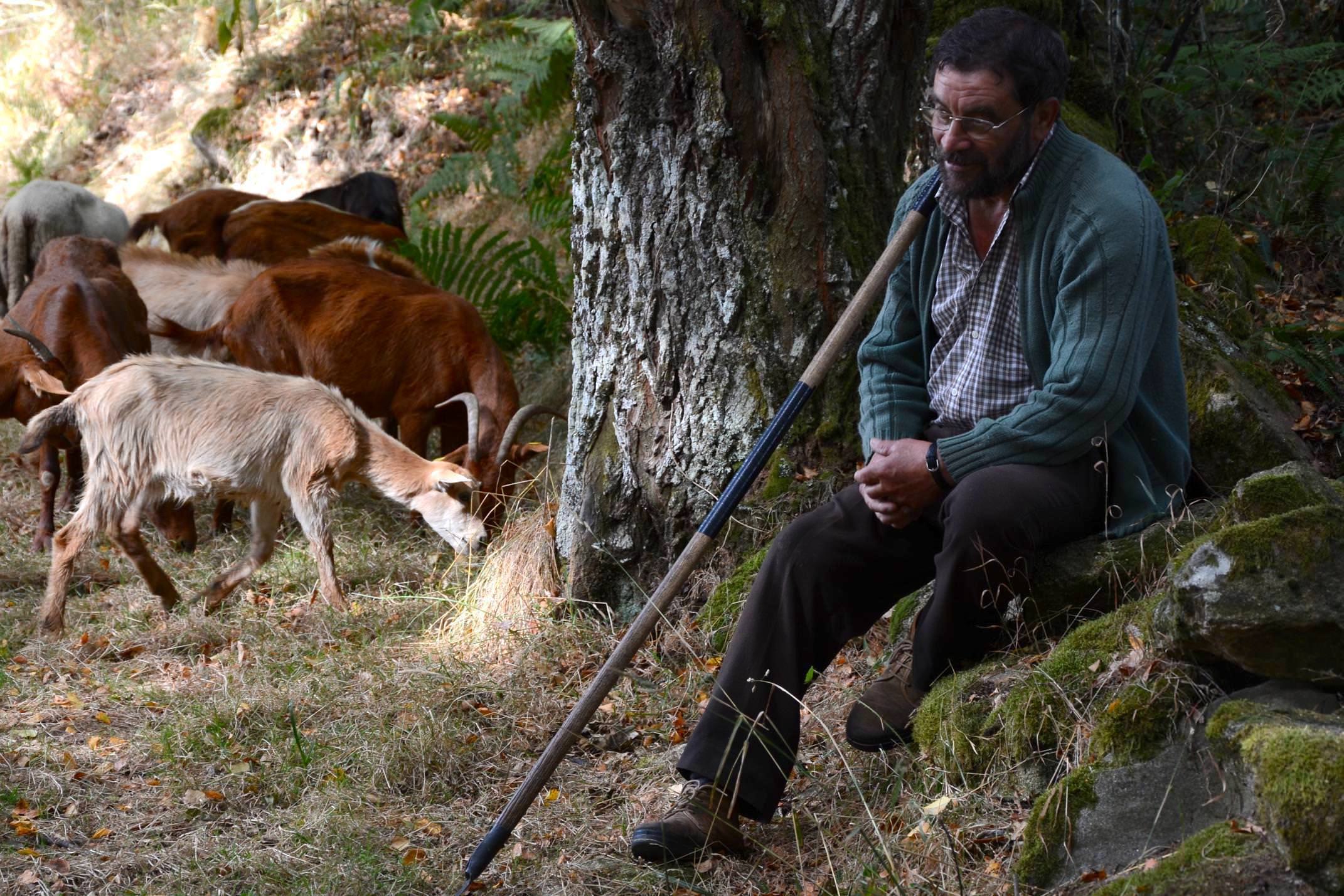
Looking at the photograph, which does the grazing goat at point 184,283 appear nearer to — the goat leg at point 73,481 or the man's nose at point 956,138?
the goat leg at point 73,481

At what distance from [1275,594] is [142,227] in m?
10.8

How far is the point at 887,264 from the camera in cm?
380

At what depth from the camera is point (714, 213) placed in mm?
4855

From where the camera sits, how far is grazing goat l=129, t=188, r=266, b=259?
36.2ft

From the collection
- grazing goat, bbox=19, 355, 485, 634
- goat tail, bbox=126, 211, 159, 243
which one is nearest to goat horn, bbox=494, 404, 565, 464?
grazing goat, bbox=19, 355, 485, 634

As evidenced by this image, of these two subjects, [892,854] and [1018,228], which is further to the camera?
[1018,228]

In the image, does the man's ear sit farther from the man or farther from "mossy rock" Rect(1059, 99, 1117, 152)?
"mossy rock" Rect(1059, 99, 1117, 152)

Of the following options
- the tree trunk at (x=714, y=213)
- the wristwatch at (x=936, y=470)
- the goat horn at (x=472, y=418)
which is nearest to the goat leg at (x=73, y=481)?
the goat horn at (x=472, y=418)

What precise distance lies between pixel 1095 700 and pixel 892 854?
692 mm

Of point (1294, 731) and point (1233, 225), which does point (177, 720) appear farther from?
point (1233, 225)

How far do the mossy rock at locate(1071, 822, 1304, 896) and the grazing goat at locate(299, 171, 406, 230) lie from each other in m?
9.94

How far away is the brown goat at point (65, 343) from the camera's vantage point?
7.32 metres

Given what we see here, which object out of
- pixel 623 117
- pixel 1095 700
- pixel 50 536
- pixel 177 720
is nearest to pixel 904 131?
pixel 623 117

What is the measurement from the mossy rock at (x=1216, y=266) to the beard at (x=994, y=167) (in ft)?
7.53
